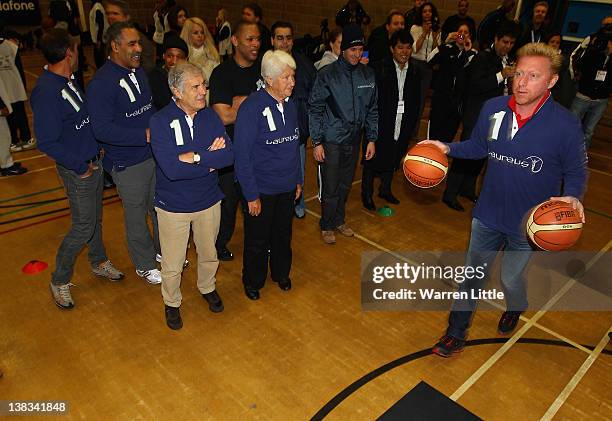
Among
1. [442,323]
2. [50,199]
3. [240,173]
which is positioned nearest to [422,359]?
[442,323]

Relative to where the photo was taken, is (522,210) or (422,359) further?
(422,359)

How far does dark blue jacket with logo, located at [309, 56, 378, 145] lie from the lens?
4477 mm

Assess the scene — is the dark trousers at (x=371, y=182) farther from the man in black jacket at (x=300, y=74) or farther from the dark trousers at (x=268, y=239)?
the dark trousers at (x=268, y=239)

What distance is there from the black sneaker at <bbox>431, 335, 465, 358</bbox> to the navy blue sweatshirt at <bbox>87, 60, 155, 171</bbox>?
2.86 meters

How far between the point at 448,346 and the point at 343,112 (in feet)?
7.82

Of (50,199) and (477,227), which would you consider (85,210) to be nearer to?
(50,199)

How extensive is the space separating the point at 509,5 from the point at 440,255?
679cm

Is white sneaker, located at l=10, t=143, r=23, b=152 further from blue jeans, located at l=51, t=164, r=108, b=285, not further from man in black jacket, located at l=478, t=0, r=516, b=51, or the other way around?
man in black jacket, located at l=478, t=0, r=516, b=51

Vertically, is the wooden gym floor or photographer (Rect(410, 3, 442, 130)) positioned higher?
photographer (Rect(410, 3, 442, 130))

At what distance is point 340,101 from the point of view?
4.51 metres

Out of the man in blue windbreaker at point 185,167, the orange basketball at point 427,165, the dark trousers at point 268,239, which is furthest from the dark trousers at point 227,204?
the orange basketball at point 427,165

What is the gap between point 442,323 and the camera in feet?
13.0

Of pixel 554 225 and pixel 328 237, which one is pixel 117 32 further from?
pixel 554 225

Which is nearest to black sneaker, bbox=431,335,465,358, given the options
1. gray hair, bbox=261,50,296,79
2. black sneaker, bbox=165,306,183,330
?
black sneaker, bbox=165,306,183,330
